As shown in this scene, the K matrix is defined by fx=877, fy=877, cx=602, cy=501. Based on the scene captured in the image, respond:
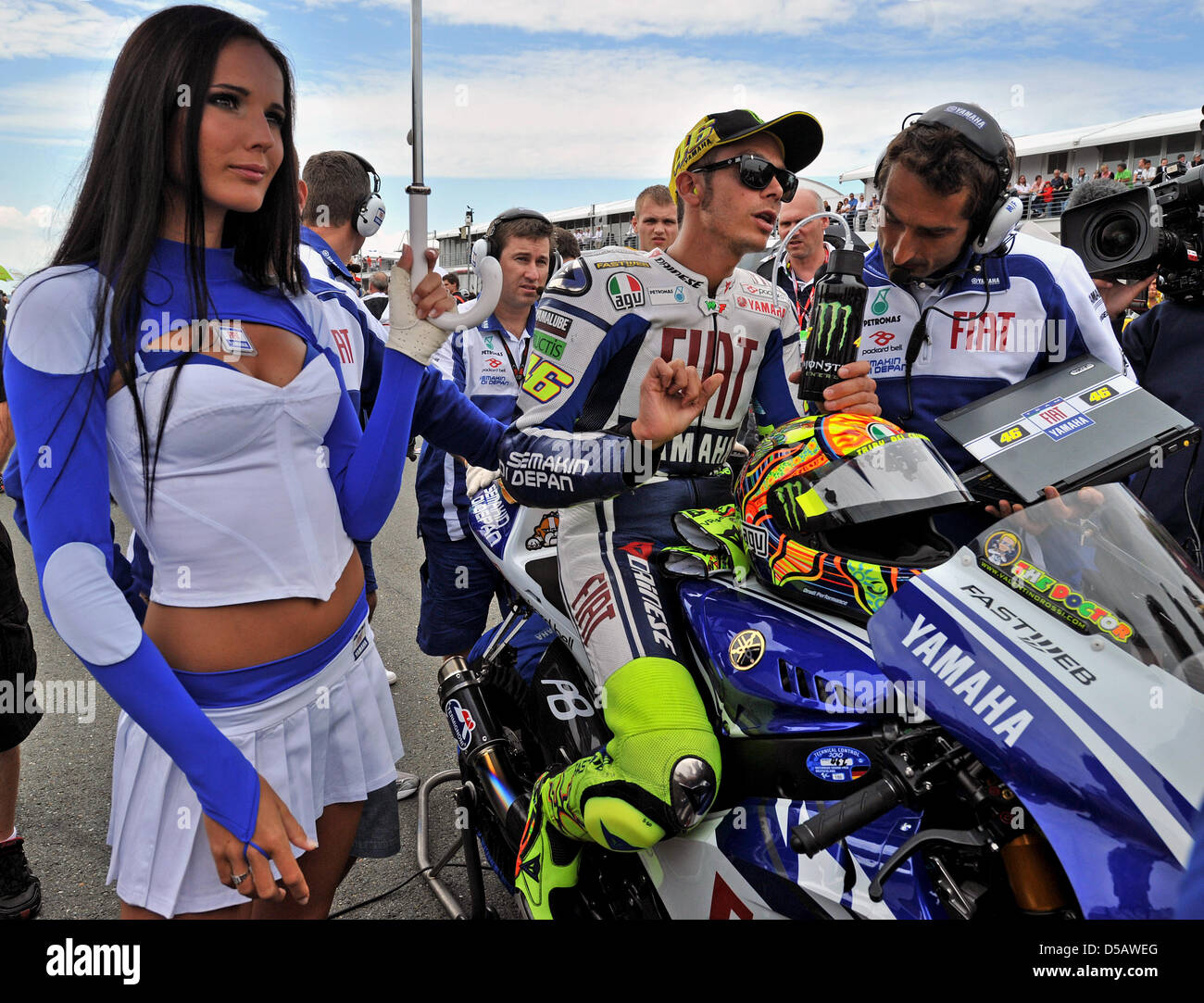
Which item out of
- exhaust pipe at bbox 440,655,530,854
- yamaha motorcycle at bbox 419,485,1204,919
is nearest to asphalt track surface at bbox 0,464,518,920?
exhaust pipe at bbox 440,655,530,854

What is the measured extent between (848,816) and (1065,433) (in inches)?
35.0

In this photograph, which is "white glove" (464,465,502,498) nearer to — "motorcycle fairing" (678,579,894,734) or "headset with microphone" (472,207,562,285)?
"motorcycle fairing" (678,579,894,734)

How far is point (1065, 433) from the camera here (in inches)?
64.2

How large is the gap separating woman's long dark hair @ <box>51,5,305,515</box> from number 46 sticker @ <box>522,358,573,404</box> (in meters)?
0.86

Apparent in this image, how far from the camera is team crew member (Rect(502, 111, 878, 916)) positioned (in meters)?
1.76

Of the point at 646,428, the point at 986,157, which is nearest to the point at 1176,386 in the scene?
the point at 986,157

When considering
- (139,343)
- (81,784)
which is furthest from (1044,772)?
(81,784)

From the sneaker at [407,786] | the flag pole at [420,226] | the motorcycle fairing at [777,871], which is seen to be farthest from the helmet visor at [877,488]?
the sneaker at [407,786]

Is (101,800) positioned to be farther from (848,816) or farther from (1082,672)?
(1082,672)

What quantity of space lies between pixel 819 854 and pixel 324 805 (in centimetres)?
88

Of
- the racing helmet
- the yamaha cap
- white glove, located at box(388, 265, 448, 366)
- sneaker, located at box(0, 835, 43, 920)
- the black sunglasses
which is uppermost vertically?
the yamaha cap

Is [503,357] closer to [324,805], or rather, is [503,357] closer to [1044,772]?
[324,805]

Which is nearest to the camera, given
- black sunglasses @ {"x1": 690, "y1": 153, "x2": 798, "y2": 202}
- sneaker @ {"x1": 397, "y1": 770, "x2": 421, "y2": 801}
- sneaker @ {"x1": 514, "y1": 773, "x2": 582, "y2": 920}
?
sneaker @ {"x1": 514, "y1": 773, "x2": 582, "y2": 920}

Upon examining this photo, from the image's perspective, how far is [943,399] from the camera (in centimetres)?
248
